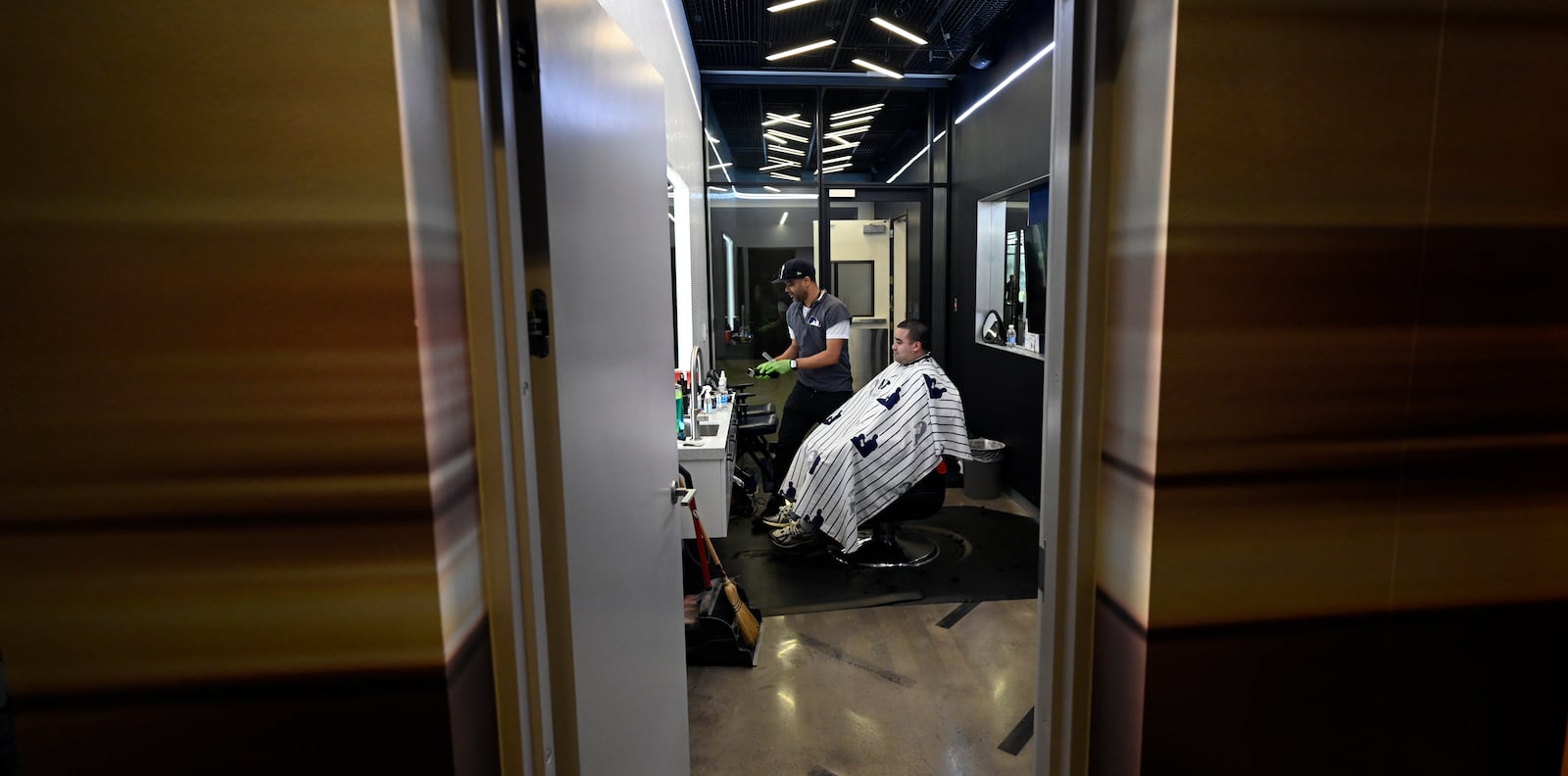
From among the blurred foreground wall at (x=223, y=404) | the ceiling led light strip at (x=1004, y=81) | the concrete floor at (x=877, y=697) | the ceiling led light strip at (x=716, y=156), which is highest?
the ceiling led light strip at (x=1004, y=81)

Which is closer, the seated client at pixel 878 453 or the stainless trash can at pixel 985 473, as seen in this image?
the seated client at pixel 878 453

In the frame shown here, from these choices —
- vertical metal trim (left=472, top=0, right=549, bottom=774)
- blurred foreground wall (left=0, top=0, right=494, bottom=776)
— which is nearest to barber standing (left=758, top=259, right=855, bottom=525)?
vertical metal trim (left=472, top=0, right=549, bottom=774)

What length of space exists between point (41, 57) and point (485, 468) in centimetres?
59

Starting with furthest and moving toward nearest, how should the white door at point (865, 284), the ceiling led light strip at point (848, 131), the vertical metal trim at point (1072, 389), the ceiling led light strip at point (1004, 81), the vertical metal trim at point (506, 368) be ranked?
the ceiling led light strip at point (848, 131) → the white door at point (865, 284) → the ceiling led light strip at point (1004, 81) → the vertical metal trim at point (1072, 389) → the vertical metal trim at point (506, 368)

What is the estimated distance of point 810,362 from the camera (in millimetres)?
4242

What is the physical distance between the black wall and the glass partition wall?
285 mm

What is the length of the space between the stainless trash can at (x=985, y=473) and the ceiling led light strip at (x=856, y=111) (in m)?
3.45

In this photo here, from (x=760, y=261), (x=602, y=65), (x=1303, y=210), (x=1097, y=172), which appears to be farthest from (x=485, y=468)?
(x=760, y=261)

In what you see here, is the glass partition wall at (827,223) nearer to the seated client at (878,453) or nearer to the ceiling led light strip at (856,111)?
the ceiling led light strip at (856,111)

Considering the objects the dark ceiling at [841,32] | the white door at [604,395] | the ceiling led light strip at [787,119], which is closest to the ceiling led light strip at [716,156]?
the dark ceiling at [841,32]

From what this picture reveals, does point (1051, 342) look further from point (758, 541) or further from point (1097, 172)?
point (758, 541)

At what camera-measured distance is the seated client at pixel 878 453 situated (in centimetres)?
341

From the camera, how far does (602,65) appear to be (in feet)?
4.16

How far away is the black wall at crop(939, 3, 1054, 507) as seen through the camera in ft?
13.7
